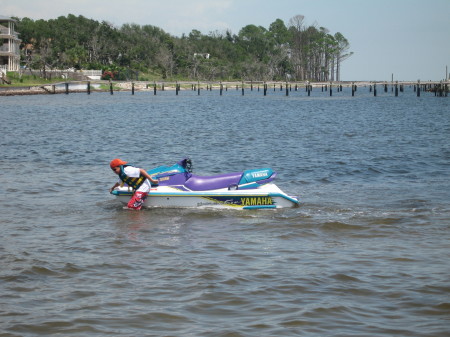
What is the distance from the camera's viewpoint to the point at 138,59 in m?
152

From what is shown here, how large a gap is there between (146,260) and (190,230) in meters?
2.39

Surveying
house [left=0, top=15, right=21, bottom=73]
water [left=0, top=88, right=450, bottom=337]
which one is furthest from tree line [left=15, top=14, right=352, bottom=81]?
water [left=0, top=88, right=450, bottom=337]

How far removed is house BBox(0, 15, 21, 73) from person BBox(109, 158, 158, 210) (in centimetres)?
9057

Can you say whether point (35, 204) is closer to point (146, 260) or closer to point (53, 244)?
point (53, 244)

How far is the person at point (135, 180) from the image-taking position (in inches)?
A: 582

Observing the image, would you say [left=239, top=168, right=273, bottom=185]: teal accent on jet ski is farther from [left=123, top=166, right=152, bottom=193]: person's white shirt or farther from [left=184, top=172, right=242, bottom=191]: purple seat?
[left=123, top=166, right=152, bottom=193]: person's white shirt

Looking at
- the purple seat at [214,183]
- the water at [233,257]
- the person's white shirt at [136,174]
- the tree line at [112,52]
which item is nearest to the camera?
the water at [233,257]

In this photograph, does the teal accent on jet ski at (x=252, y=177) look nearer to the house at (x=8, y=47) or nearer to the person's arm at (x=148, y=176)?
the person's arm at (x=148, y=176)

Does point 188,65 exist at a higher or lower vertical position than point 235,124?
higher

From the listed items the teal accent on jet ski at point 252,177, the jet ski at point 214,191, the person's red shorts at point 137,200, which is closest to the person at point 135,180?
the person's red shorts at point 137,200

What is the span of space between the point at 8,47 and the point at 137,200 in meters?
95.4

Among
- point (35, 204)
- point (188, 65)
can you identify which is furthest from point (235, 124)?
point (188, 65)

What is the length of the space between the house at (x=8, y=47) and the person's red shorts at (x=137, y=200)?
9061 cm

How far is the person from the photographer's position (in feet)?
48.5
